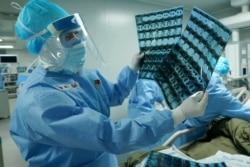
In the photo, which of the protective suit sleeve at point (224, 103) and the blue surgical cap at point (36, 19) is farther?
the protective suit sleeve at point (224, 103)

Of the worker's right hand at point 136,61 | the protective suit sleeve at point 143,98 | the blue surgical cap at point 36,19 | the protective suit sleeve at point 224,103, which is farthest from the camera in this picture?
the protective suit sleeve at point 143,98

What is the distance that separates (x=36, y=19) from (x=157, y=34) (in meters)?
0.55

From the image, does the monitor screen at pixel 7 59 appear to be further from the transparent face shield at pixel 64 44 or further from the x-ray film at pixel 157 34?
the x-ray film at pixel 157 34

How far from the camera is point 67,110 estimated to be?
2.62ft

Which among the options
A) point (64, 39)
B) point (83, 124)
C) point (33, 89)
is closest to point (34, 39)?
point (64, 39)

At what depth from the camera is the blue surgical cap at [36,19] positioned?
3.35 feet

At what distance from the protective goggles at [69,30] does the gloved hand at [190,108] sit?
557 mm

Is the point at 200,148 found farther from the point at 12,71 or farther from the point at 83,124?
the point at 12,71

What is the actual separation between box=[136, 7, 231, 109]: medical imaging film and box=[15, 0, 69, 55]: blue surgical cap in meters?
0.54

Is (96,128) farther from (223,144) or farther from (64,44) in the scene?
(223,144)

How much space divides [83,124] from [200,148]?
0.95 meters

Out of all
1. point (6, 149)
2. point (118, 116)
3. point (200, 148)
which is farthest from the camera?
point (6, 149)

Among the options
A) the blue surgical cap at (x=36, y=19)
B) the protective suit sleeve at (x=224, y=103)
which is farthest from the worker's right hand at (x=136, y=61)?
the protective suit sleeve at (x=224, y=103)

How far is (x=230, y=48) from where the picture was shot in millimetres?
3879
